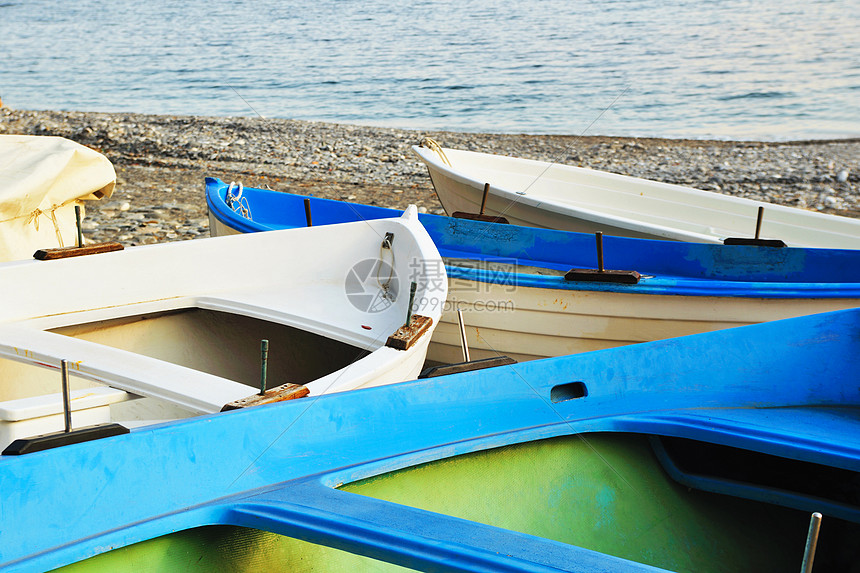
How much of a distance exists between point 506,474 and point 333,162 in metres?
9.77

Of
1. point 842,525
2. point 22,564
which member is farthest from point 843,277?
point 22,564

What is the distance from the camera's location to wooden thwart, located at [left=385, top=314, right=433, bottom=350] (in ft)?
9.58

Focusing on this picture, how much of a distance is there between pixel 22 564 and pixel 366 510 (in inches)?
29.6

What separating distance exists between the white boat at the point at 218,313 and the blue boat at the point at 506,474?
1.83ft

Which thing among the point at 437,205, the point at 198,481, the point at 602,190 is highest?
the point at 198,481

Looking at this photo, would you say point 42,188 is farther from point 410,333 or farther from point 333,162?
point 333,162

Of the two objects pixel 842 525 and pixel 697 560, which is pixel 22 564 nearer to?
pixel 697 560

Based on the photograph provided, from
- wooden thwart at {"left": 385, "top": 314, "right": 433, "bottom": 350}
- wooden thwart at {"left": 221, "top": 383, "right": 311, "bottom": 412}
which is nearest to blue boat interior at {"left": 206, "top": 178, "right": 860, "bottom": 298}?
wooden thwart at {"left": 385, "top": 314, "right": 433, "bottom": 350}

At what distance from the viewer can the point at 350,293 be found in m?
3.91

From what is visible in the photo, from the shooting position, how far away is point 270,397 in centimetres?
233

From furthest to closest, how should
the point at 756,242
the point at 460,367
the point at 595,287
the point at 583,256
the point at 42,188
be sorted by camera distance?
the point at 583,256, the point at 756,242, the point at 42,188, the point at 595,287, the point at 460,367

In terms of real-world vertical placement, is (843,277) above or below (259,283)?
below

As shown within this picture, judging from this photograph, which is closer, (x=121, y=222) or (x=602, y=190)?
(x=602, y=190)

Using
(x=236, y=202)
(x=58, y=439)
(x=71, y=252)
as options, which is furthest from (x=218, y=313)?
(x=58, y=439)
